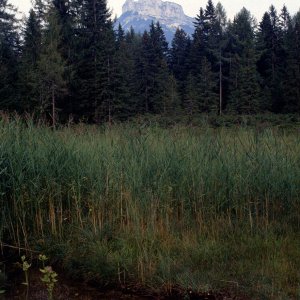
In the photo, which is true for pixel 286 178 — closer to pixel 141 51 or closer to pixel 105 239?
pixel 105 239

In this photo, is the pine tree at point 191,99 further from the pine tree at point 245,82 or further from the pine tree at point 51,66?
the pine tree at point 51,66

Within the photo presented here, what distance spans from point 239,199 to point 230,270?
1.31m

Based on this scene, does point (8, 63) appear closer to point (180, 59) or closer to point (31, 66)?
point (31, 66)

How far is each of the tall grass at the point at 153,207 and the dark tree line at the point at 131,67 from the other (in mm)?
16710

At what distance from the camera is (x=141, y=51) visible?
140 feet

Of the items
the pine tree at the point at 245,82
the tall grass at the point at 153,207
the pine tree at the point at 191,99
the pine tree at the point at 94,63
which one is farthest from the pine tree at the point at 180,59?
the tall grass at the point at 153,207

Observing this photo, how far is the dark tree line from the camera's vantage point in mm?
28531

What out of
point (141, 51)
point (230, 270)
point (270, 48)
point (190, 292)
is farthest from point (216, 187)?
Result: point (270, 48)

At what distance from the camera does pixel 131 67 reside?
138ft

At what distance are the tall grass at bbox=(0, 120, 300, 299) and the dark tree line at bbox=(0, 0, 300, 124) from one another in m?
16.7

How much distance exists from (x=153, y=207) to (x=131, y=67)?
39.1 m

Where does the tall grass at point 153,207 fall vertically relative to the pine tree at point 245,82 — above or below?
below

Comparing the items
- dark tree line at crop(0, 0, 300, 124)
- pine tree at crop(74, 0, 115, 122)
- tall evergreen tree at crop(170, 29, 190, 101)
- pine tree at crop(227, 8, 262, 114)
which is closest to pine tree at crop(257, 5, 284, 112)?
dark tree line at crop(0, 0, 300, 124)

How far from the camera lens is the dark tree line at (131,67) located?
2853 centimetres
